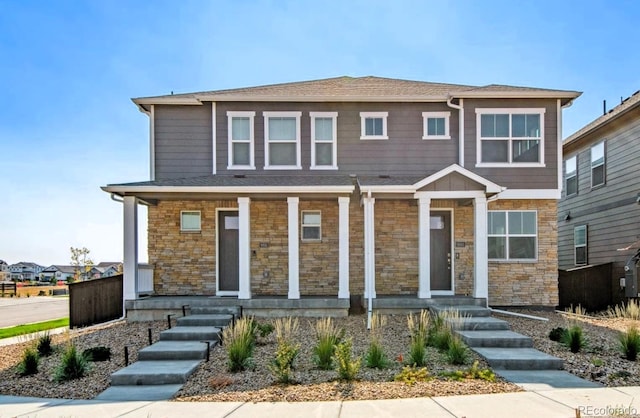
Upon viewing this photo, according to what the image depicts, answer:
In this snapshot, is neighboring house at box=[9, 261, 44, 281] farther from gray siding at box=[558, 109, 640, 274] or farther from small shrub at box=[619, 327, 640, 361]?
small shrub at box=[619, 327, 640, 361]

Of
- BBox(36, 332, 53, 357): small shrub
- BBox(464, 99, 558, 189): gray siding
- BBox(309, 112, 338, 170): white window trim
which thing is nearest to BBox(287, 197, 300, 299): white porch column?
BBox(309, 112, 338, 170): white window trim

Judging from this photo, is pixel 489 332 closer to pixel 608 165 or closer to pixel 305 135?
pixel 305 135

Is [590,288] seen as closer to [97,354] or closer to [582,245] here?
[582,245]

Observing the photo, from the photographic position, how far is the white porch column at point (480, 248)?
10.8 metres

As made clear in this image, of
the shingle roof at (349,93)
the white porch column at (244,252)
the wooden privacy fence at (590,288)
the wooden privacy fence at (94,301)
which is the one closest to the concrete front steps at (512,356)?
the white porch column at (244,252)

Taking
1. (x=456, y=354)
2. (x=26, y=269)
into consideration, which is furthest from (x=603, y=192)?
(x=26, y=269)

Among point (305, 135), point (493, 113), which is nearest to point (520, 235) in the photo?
point (493, 113)

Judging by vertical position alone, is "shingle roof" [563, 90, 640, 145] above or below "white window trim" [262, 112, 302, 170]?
above

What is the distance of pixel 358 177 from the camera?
12.1 meters

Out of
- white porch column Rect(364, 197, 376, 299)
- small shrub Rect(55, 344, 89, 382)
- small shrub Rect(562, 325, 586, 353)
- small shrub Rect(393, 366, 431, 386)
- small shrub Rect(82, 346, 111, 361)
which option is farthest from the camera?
white porch column Rect(364, 197, 376, 299)

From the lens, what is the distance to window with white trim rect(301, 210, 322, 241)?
40.3 feet

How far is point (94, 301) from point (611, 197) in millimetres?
14751

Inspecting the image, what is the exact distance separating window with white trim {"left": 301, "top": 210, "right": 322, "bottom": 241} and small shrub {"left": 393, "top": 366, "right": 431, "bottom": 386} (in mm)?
6160

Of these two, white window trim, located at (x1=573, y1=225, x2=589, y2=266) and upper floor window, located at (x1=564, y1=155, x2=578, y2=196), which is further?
upper floor window, located at (x1=564, y1=155, x2=578, y2=196)
